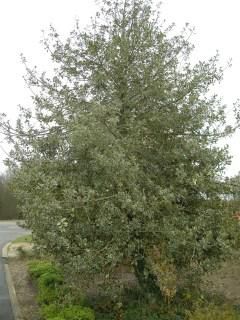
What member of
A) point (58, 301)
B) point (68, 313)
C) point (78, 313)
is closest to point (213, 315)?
point (78, 313)

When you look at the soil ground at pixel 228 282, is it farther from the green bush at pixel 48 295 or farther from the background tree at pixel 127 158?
the green bush at pixel 48 295

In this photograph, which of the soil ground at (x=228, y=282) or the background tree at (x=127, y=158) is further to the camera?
the soil ground at (x=228, y=282)

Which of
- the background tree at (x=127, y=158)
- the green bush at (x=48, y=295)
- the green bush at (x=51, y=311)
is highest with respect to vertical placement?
the background tree at (x=127, y=158)

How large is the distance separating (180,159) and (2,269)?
9.02 m

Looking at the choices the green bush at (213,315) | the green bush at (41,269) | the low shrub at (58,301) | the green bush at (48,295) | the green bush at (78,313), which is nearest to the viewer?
the green bush at (213,315)

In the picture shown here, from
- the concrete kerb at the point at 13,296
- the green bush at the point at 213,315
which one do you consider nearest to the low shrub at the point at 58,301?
the concrete kerb at the point at 13,296

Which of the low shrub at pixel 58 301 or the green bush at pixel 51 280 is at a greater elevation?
the green bush at pixel 51 280

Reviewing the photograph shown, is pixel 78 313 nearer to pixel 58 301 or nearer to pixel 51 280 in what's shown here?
pixel 58 301

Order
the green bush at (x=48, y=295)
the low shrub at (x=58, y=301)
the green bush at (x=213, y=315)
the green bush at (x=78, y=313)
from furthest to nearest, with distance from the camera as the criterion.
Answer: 1. the green bush at (x=48, y=295)
2. the low shrub at (x=58, y=301)
3. the green bush at (x=78, y=313)
4. the green bush at (x=213, y=315)

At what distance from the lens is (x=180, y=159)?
852 cm

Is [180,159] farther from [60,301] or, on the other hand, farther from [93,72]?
[60,301]

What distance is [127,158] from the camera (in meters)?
8.12

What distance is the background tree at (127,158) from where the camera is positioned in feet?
25.3

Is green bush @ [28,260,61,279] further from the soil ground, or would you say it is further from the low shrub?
the soil ground
